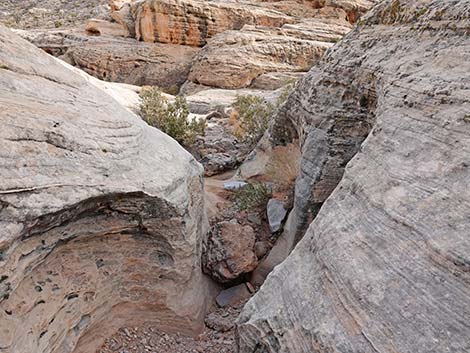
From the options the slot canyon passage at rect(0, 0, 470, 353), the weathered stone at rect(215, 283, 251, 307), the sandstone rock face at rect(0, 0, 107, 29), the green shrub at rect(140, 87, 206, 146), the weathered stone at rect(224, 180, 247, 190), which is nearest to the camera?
the slot canyon passage at rect(0, 0, 470, 353)

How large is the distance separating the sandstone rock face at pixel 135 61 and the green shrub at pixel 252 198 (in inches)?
593

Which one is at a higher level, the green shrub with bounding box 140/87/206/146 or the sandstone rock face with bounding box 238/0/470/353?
the sandstone rock face with bounding box 238/0/470/353

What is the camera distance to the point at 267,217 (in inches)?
236

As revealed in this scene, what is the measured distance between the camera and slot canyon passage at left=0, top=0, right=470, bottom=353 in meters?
1.97

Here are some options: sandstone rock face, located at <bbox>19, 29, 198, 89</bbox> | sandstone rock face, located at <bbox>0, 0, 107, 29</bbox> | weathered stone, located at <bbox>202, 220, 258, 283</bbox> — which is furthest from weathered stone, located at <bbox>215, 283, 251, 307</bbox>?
sandstone rock face, located at <bbox>0, 0, 107, 29</bbox>

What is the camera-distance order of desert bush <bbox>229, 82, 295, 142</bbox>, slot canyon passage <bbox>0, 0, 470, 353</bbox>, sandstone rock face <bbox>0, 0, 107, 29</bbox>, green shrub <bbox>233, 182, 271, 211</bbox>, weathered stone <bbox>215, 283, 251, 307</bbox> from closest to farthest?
1. slot canyon passage <bbox>0, 0, 470, 353</bbox>
2. weathered stone <bbox>215, 283, 251, 307</bbox>
3. green shrub <bbox>233, 182, 271, 211</bbox>
4. desert bush <bbox>229, 82, 295, 142</bbox>
5. sandstone rock face <bbox>0, 0, 107, 29</bbox>

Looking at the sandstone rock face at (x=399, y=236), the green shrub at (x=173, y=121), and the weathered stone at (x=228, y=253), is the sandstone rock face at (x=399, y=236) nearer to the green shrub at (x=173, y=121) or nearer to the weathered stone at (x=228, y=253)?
the weathered stone at (x=228, y=253)

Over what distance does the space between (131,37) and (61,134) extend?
21499mm

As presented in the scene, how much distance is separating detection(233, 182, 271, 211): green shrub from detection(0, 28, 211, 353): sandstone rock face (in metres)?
1.70

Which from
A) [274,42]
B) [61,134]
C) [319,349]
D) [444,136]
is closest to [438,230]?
[444,136]

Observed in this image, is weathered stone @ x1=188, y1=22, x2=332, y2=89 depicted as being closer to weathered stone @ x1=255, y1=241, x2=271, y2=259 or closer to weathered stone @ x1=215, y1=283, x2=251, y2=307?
weathered stone @ x1=255, y1=241, x2=271, y2=259

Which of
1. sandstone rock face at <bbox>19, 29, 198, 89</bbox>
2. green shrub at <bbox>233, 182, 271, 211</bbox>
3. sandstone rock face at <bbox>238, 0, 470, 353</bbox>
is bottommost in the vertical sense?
sandstone rock face at <bbox>19, 29, 198, 89</bbox>

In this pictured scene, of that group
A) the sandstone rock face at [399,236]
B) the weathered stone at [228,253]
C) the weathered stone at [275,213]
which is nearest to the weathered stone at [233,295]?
the weathered stone at [228,253]

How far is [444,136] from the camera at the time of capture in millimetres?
2320
